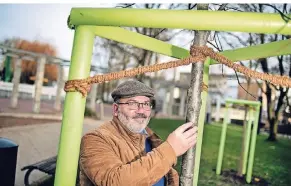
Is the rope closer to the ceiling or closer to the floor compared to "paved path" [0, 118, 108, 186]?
closer to the ceiling

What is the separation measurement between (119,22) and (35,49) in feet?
→ 200

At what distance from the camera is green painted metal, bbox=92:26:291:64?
152cm

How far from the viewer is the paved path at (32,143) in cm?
654

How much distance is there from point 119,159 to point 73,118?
18.5 inches

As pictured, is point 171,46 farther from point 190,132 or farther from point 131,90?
point 190,132

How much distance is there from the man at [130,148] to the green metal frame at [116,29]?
208mm

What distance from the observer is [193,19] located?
1206 millimetres

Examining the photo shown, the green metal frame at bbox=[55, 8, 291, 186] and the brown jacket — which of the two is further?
the brown jacket

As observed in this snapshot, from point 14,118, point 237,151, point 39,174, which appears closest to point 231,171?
point 237,151

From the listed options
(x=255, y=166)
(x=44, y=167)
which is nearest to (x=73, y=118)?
(x=44, y=167)

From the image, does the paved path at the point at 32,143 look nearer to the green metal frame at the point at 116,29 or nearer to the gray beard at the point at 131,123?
the gray beard at the point at 131,123

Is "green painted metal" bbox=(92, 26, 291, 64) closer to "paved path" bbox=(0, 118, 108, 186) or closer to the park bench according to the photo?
the park bench

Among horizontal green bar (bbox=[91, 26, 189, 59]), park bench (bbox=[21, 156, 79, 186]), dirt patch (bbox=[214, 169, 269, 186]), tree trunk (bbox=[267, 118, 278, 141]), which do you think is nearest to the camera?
horizontal green bar (bbox=[91, 26, 189, 59])

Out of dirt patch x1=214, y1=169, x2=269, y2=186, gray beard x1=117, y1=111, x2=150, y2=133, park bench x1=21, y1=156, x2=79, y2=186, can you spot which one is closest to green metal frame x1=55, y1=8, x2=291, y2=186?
gray beard x1=117, y1=111, x2=150, y2=133
